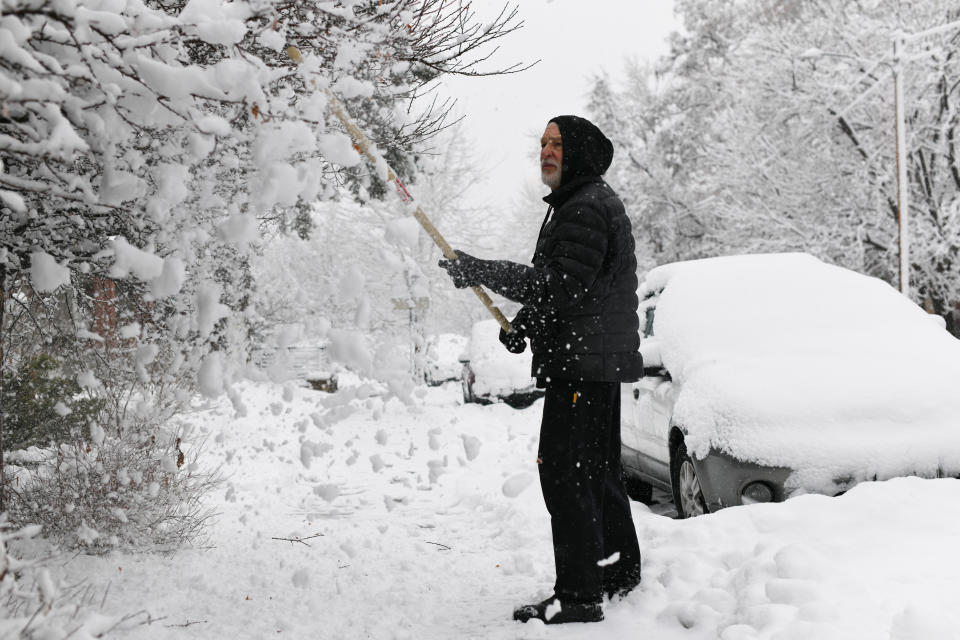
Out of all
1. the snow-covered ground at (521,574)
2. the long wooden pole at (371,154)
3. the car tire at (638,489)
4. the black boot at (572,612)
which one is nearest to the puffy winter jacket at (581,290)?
the long wooden pole at (371,154)

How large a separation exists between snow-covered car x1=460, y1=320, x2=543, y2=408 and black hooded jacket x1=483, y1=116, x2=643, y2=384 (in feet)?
30.6

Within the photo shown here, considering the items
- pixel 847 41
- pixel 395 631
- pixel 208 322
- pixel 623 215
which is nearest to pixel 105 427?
pixel 395 631

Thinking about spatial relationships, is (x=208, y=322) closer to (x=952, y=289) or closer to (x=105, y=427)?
(x=105, y=427)

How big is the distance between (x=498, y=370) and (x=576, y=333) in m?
9.93

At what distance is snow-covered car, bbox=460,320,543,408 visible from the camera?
12992mm

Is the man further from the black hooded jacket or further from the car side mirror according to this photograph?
the car side mirror

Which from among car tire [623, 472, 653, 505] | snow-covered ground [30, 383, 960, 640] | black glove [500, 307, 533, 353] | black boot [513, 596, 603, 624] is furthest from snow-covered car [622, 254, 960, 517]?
black glove [500, 307, 533, 353]

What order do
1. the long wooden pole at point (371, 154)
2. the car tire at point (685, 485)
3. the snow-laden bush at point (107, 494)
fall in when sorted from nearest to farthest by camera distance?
the long wooden pole at point (371, 154), the snow-laden bush at point (107, 494), the car tire at point (685, 485)

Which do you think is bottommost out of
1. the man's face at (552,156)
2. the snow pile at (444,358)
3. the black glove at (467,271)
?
the snow pile at (444,358)

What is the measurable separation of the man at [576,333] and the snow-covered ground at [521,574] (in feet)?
0.62

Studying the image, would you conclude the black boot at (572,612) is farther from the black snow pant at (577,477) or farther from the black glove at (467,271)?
the black glove at (467,271)

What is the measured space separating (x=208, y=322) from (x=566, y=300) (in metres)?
1.40

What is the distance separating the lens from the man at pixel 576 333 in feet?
10.3

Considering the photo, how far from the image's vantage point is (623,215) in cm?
337
